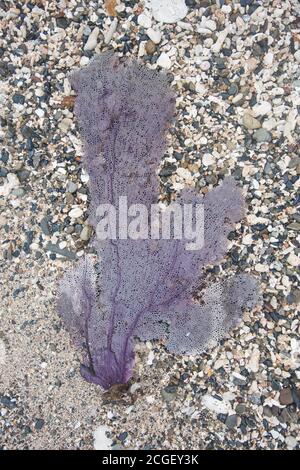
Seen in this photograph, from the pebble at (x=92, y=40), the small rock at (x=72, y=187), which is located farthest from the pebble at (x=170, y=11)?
the small rock at (x=72, y=187)

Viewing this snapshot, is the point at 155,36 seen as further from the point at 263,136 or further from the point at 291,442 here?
the point at 291,442

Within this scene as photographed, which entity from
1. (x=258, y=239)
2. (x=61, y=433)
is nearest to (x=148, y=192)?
(x=258, y=239)

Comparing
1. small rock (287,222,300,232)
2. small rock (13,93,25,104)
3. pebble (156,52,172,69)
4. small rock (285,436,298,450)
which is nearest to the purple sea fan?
pebble (156,52,172,69)

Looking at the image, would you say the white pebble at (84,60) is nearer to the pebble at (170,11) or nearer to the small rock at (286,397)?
the pebble at (170,11)

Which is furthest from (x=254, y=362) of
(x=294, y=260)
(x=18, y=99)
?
(x=18, y=99)

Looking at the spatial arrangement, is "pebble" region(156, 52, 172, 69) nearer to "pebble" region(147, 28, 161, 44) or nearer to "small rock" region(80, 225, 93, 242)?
"pebble" region(147, 28, 161, 44)

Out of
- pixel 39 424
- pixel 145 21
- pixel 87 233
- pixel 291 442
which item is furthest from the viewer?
pixel 145 21

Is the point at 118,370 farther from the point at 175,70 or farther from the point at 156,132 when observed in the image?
the point at 175,70
